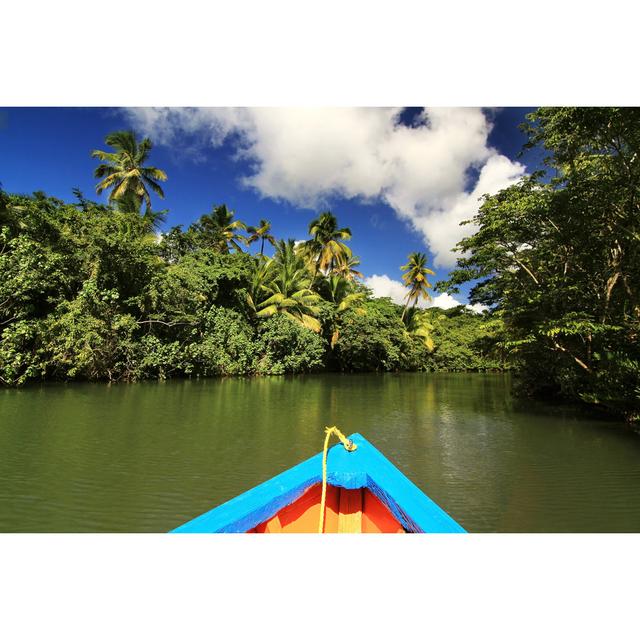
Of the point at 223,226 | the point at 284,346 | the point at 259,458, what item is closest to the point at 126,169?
the point at 223,226

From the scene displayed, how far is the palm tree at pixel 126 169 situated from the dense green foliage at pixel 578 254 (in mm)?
16312

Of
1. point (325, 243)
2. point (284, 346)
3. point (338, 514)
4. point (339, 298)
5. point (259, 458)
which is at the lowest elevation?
point (259, 458)

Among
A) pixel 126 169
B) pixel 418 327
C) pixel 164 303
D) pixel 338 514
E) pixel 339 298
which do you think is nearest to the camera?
pixel 338 514

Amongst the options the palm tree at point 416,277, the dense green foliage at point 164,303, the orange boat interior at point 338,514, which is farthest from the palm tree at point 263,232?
the orange boat interior at point 338,514

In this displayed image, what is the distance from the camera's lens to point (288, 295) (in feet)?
71.3

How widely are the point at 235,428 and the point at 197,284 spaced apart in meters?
10.3

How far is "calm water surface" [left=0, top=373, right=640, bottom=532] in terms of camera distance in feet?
11.9

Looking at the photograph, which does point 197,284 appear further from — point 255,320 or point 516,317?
point 516,317

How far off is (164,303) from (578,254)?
13864mm

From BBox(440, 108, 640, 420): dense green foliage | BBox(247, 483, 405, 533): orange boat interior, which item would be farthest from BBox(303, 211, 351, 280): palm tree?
BBox(247, 483, 405, 533): orange boat interior

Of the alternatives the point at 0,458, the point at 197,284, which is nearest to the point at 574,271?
the point at 0,458

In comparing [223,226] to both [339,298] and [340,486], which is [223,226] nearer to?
[339,298]

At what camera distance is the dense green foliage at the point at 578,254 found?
23.6 ft

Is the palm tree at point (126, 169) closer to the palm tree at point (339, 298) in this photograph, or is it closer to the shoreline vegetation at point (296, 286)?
the shoreline vegetation at point (296, 286)
